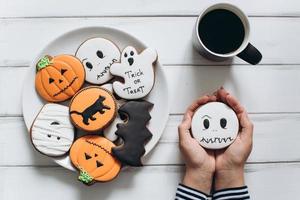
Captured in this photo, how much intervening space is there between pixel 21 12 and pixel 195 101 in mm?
326

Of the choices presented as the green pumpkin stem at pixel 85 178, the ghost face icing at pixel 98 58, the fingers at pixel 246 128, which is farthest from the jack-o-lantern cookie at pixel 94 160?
the fingers at pixel 246 128

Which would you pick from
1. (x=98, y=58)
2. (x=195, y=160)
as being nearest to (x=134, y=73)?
(x=98, y=58)

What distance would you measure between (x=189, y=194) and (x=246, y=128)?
5.5 inches

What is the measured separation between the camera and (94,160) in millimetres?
767

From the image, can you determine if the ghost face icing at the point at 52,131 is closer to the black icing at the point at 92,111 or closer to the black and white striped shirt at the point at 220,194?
the black icing at the point at 92,111

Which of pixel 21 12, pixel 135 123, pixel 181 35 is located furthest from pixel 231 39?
pixel 21 12

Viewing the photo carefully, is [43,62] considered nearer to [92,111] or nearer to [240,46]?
[92,111]

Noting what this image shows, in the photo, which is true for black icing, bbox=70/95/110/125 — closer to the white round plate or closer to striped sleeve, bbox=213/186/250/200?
the white round plate

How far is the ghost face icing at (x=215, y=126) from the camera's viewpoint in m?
0.77

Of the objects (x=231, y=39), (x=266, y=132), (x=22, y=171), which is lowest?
(x=22, y=171)

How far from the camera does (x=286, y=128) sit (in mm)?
829

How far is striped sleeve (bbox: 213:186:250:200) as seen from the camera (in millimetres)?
777

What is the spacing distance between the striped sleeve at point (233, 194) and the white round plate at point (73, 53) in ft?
0.44

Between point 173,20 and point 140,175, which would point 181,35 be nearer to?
point 173,20
